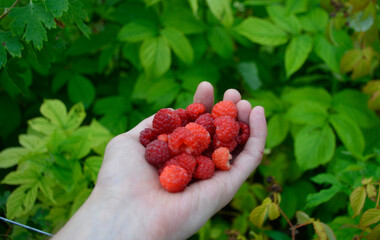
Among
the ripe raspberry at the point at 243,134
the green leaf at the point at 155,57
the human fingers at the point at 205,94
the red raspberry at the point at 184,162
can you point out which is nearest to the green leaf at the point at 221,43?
the green leaf at the point at 155,57

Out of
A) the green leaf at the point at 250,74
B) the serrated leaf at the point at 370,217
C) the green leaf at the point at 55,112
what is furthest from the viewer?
the green leaf at the point at 250,74

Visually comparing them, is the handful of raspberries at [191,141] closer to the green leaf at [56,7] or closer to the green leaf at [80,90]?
the green leaf at [56,7]

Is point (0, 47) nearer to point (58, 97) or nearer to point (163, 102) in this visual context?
point (163, 102)

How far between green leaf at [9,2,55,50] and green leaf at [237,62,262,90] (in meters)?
1.55

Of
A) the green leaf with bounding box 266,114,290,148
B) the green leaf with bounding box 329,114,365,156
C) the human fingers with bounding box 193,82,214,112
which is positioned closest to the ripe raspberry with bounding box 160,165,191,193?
the human fingers with bounding box 193,82,214,112

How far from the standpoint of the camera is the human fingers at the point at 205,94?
1847mm

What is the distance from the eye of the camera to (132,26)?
7.07ft

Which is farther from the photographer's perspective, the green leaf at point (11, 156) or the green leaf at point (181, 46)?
the green leaf at point (181, 46)

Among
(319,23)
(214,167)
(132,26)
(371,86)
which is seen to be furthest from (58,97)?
(371,86)

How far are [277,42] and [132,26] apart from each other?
939mm

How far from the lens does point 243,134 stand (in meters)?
1.72

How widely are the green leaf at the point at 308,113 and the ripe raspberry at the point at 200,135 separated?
2.16ft

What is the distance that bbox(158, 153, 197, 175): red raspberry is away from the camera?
1.54m

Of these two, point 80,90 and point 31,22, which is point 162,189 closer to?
point 31,22
